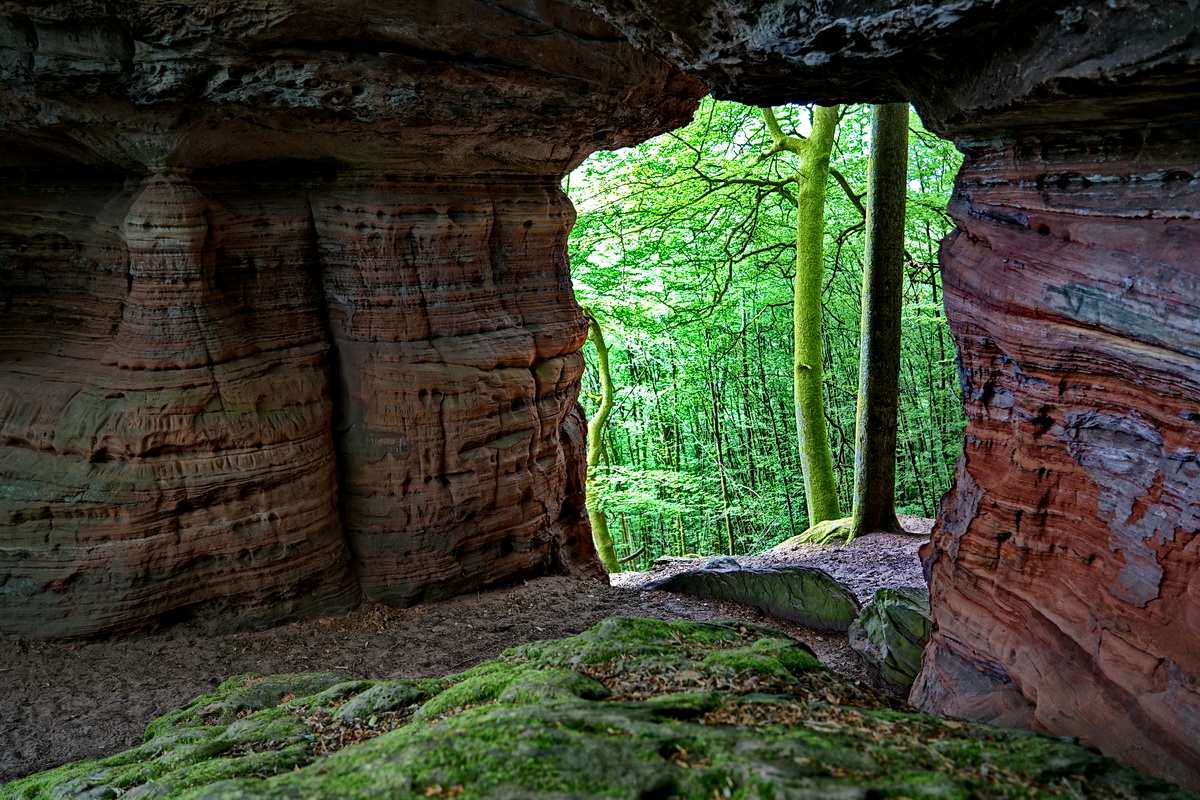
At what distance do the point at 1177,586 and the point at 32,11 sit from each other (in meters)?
7.89

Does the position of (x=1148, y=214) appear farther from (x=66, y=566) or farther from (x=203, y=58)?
Answer: (x=66, y=566)

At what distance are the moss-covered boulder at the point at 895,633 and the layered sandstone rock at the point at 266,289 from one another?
12.5 feet

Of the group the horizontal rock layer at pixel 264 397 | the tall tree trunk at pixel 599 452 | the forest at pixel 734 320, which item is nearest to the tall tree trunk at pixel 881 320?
the forest at pixel 734 320

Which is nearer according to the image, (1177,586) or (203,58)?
(1177,586)

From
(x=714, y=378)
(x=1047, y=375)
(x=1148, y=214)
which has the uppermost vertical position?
(x=1148, y=214)

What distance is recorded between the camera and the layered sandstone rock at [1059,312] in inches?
139

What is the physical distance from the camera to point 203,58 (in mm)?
6090

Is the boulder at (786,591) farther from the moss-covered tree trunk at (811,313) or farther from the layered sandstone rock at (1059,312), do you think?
the layered sandstone rock at (1059,312)

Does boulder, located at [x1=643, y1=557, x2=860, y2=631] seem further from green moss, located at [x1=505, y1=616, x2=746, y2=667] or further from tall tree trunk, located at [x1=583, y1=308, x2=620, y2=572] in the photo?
tall tree trunk, located at [x1=583, y1=308, x2=620, y2=572]

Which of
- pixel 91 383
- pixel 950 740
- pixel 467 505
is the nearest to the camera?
pixel 950 740

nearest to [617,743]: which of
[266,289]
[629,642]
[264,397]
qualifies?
[629,642]

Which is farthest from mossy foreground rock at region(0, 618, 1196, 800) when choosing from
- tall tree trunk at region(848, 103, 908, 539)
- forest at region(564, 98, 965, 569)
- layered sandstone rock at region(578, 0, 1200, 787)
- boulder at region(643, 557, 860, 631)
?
forest at region(564, 98, 965, 569)

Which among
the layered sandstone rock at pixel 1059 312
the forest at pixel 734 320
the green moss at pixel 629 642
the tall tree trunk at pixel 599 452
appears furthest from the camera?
the tall tree trunk at pixel 599 452

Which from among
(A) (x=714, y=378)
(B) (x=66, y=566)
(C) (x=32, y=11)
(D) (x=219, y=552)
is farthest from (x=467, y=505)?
(A) (x=714, y=378)
